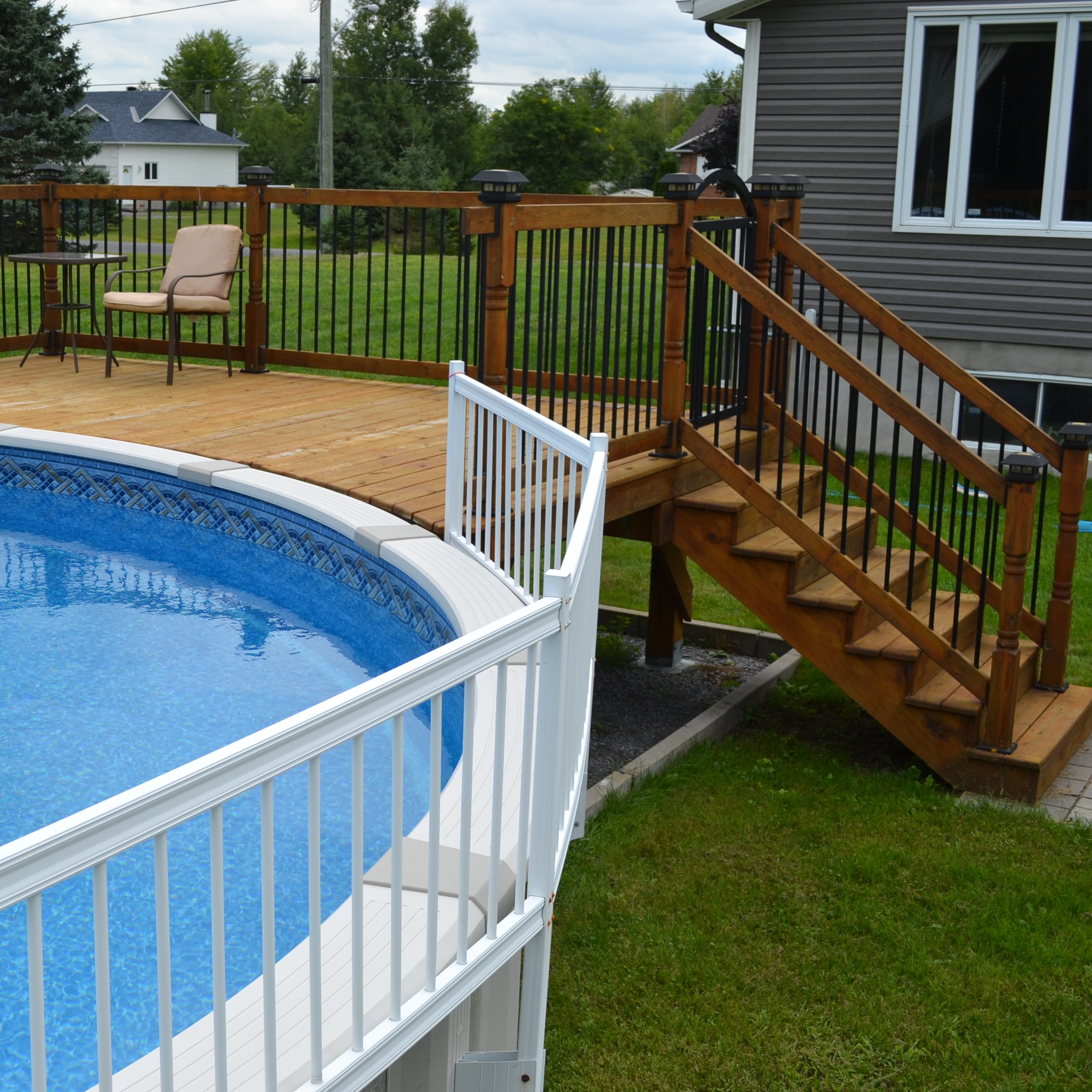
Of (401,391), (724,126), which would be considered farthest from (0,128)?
(401,391)

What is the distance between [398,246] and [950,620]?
26.8 metres

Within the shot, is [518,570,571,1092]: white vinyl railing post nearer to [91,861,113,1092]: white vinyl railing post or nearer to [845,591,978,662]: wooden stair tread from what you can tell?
[91,861,113,1092]: white vinyl railing post

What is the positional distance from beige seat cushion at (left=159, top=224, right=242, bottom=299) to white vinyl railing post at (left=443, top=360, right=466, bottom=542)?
3.99 meters

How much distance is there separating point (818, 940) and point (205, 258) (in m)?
6.29

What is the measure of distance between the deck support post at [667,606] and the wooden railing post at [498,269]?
1.28m

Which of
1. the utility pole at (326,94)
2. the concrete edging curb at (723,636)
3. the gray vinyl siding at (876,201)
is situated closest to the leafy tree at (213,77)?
the utility pole at (326,94)

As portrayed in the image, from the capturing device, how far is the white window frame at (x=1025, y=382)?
371 inches

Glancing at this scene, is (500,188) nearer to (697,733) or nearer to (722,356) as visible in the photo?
(697,733)

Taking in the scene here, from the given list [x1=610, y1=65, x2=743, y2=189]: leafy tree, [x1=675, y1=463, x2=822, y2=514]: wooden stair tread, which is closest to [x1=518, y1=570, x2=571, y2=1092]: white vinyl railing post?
[x1=675, y1=463, x2=822, y2=514]: wooden stair tread

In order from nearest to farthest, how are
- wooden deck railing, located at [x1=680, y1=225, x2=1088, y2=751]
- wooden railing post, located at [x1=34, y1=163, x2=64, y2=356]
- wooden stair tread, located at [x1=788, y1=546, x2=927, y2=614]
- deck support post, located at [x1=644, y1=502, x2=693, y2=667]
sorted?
1. wooden deck railing, located at [x1=680, y1=225, x2=1088, y2=751]
2. wooden stair tread, located at [x1=788, y1=546, x2=927, y2=614]
3. deck support post, located at [x1=644, y1=502, x2=693, y2=667]
4. wooden railing post, located at [x1=34, y1=163, x2=64, y2=356]

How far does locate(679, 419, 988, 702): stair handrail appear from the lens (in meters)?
4.48

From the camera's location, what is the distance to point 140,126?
57.6 meters

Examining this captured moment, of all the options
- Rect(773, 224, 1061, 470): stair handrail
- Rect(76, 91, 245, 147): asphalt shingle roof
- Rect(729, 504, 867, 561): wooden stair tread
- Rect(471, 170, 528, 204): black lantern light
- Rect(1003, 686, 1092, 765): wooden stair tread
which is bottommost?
Rect(1003, 686, 1092, 765): wooden stair tread

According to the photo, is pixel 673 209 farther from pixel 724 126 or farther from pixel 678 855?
pixel 724 126
